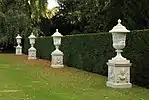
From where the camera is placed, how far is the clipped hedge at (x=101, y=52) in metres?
10.2

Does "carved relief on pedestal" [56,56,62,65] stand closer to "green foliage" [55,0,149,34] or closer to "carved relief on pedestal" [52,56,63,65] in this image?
"carved relief on pedestal" [52,56,63,65]

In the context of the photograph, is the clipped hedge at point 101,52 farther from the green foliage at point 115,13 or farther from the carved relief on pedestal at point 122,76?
the green foliage at point 115,13

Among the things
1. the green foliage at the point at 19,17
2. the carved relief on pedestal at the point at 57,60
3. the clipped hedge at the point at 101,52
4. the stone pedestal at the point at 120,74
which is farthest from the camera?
the green foliage at the point at 19,17

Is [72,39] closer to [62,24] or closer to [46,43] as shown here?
[46,43]

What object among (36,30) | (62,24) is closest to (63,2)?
(62,24)

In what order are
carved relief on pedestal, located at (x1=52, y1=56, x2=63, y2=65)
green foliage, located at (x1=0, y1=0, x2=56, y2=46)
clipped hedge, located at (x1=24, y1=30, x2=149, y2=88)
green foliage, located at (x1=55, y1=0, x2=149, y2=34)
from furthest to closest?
1. green foliage, located at (x1=0, y1=0, x2=56, y2=46)
2. green foliage, located at (x1=55, y1=0, x2=149, y2=34)
3. carved relief on pedestal, located at (x1=52, y1=56, x2=63, y2=65)
4. clipped hedge, located at (x1=24, y1=30, x2=149, y2=88)

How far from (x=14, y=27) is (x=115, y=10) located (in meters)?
12.4

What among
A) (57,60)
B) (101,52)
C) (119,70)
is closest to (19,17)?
(57,60)

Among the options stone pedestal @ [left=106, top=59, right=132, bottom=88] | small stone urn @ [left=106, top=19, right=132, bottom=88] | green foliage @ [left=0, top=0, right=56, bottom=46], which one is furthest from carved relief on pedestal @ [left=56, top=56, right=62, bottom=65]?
green foliage @ [left=0, top=0, right=56, bottom=46]

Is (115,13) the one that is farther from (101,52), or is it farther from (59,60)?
(101,52)

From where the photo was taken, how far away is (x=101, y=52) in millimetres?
13797

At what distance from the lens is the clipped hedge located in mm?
10195

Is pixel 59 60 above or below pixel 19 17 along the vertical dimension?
below

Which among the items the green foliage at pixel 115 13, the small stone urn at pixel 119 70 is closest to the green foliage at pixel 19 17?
the green foliage at pixel 115 13
